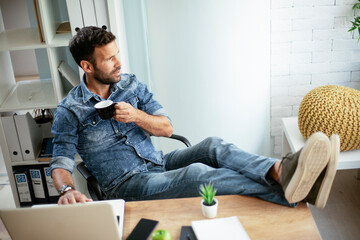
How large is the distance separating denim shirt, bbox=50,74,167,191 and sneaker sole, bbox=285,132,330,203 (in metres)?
0.83

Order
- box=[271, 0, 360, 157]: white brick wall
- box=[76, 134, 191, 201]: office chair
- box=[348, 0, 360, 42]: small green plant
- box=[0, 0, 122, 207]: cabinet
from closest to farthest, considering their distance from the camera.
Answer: box=[76, 134, 191, 201]: office chair → box=[0, 0, 122, 207]: cabinet → box=[348, 0, 360, 42]: small green plant → box=[271, 0, 360, 157]: white brick wall

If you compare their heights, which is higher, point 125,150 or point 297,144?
point 125,150

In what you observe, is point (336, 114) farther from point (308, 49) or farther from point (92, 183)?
point (92, 183)

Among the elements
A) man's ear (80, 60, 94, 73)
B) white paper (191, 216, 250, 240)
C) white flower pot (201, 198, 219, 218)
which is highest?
man's ear (80, 60, 94, 73)

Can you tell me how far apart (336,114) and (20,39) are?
1871mm

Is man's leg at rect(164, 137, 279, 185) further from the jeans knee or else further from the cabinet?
the cabinet

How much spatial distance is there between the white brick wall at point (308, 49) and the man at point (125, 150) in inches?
40.1

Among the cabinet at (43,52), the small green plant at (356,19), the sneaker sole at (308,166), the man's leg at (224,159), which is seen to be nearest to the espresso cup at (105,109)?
the man's leg at (224,159)

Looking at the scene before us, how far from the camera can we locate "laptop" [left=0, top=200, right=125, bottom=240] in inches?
48.6

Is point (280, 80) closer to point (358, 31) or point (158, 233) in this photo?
point (358, 31)

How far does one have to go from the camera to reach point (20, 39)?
Result: 2.41 metres

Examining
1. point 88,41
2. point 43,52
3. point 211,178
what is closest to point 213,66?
point 88,41

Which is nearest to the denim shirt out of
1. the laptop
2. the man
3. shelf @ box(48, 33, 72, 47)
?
the man

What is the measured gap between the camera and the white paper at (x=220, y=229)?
1295 mm
